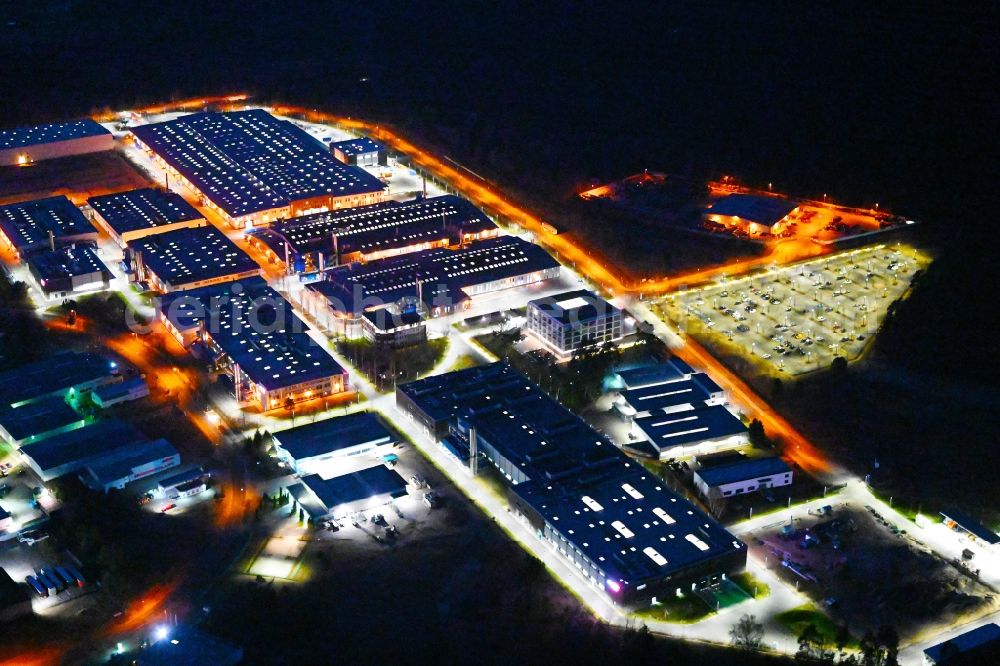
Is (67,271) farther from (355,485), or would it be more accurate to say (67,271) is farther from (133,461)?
(355,485)

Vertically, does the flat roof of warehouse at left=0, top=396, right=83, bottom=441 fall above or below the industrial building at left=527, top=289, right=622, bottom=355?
below

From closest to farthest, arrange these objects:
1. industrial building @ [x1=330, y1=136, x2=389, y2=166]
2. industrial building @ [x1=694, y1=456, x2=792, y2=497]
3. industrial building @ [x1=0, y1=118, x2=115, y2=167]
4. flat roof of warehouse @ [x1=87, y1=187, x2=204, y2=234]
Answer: industrial building @ [x1=694, y1=456, x2=792, y2=497], flat roof of warehouse @ [x1=87, y1=187, x2=204, y2=234], industrial building @ [x1=330, y1=136, x2=389, y2=166], industrial building @ [x1=0, y1=118, x2=115, y2=167]

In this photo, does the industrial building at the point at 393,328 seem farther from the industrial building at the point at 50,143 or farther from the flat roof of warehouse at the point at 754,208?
the industrial building at the point at 50,143

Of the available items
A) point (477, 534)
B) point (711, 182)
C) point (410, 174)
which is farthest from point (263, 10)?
point (477, 534)

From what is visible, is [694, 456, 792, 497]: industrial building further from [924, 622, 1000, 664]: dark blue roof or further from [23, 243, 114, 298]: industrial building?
[23, 243, 114, 298]: industrial building

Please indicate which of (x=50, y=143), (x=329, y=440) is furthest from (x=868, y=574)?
(x=50, y=143)

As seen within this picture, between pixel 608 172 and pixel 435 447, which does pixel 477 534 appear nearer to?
pixel 435 447

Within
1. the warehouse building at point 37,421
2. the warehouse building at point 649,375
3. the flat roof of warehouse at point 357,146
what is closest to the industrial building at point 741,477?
the warehouse building at point 649,375

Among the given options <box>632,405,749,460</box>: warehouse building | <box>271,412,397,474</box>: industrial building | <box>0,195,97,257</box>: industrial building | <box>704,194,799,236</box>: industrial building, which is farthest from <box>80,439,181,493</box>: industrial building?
<box>704,194,799,236</box>: industrial building

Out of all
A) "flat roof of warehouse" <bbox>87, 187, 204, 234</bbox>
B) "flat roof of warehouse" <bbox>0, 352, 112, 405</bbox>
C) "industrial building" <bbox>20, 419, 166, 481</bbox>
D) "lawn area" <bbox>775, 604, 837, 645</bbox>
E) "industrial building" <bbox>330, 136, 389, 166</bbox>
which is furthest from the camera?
"industrial building" <bbox>330, 136, 389, 166</bbox>
